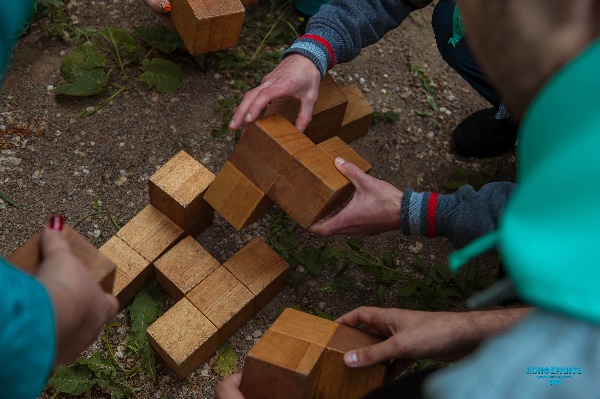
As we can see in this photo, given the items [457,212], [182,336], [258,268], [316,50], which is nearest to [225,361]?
[182,336]

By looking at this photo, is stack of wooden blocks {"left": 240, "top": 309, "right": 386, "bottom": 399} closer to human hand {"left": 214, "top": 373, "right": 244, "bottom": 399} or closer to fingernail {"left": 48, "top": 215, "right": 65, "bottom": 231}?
human hand {"left": 214, "top": 373, "right": 244, "bottom": 399}

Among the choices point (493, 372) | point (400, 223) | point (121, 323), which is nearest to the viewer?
point (493, 372)

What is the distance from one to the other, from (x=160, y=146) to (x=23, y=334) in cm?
144

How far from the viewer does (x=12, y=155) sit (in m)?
2.37

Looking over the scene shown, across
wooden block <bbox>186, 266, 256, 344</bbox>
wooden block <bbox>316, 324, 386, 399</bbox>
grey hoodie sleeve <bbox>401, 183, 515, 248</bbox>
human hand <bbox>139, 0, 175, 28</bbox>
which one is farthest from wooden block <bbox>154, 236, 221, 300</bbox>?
human hand <bbox>139, 0, 175, 28</bbox>

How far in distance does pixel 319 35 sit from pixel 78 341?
1.34 m

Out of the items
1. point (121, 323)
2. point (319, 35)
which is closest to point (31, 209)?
point (121, 323)

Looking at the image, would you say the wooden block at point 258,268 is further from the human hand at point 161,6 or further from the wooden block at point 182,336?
the human hand at point 161,6

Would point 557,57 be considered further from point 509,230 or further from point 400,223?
point 400,223

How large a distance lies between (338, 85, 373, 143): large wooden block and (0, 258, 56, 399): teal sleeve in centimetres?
158

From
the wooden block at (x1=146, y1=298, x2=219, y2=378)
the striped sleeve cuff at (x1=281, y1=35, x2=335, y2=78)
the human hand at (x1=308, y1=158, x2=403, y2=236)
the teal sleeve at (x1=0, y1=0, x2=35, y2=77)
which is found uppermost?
the teal sleeve at (x1=0, y1=0, x2=35, y2=77)

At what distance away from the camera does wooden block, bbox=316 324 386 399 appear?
65.2 inches

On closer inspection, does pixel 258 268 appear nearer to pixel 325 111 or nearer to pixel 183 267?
pixel 183 267

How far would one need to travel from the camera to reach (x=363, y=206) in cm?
194
